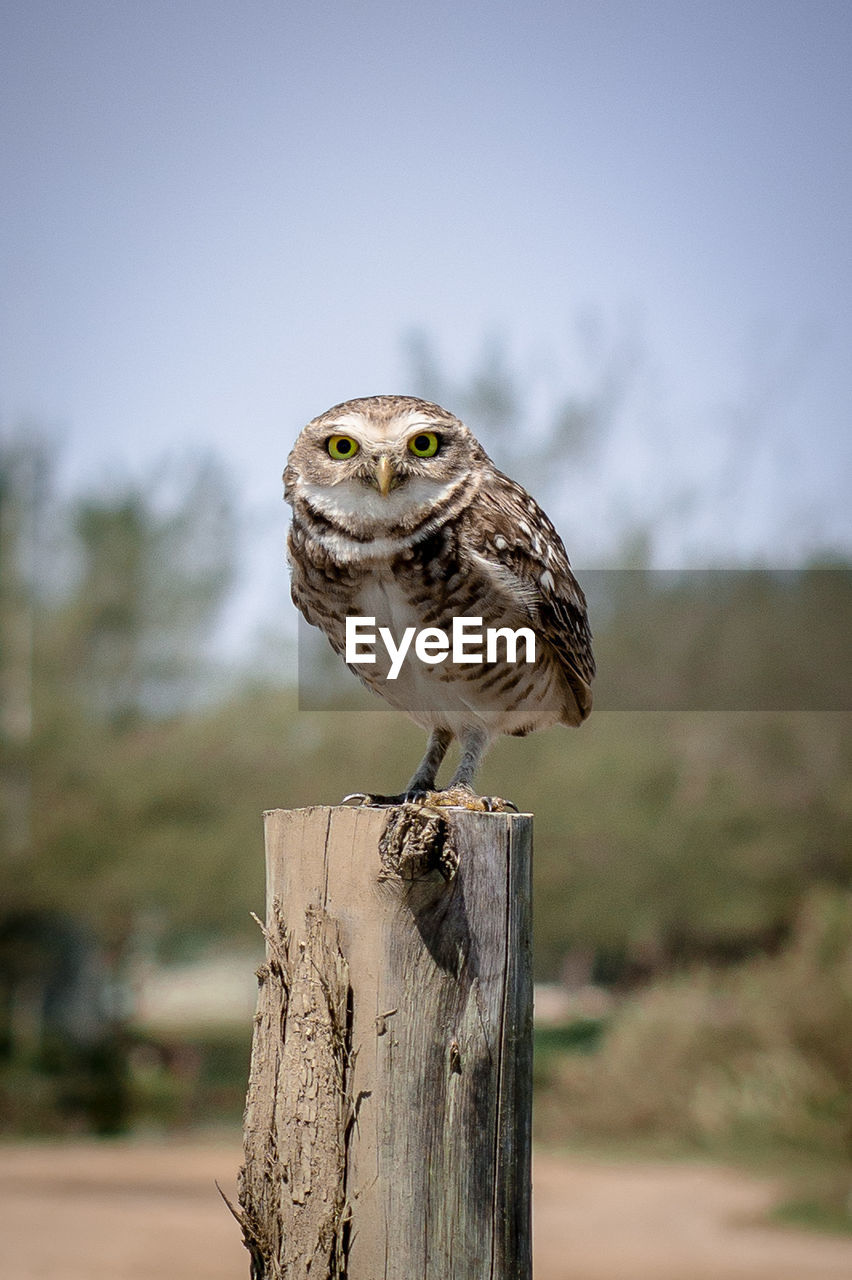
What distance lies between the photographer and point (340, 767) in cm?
1617

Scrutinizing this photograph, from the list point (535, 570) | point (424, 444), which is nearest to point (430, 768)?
point (535, 570)

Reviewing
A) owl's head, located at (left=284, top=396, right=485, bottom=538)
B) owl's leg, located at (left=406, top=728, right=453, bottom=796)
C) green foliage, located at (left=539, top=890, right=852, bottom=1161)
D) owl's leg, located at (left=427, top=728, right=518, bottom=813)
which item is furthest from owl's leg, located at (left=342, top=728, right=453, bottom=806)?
green foliage, located at (left=539, top=890, right=852, bottom=1161)

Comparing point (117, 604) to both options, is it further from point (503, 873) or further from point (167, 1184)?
point (503, 873)

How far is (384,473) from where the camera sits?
8.71 feet

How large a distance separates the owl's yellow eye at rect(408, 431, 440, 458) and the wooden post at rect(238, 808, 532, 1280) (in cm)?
91

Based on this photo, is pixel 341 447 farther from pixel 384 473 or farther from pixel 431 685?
pixel 431 685

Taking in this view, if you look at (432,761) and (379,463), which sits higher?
(379,463)

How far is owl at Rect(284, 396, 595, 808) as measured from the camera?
2734 millimetres

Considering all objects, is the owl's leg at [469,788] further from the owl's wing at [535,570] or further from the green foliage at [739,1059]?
the green foliage at [739,1059]

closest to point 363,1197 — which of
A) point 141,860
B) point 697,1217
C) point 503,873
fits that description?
point 503,873

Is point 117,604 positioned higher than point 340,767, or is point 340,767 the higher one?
point 117,604

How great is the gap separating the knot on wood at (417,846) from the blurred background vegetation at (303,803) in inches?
505

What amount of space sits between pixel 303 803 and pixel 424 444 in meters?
13.5

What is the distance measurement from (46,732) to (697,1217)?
33.0 ft
